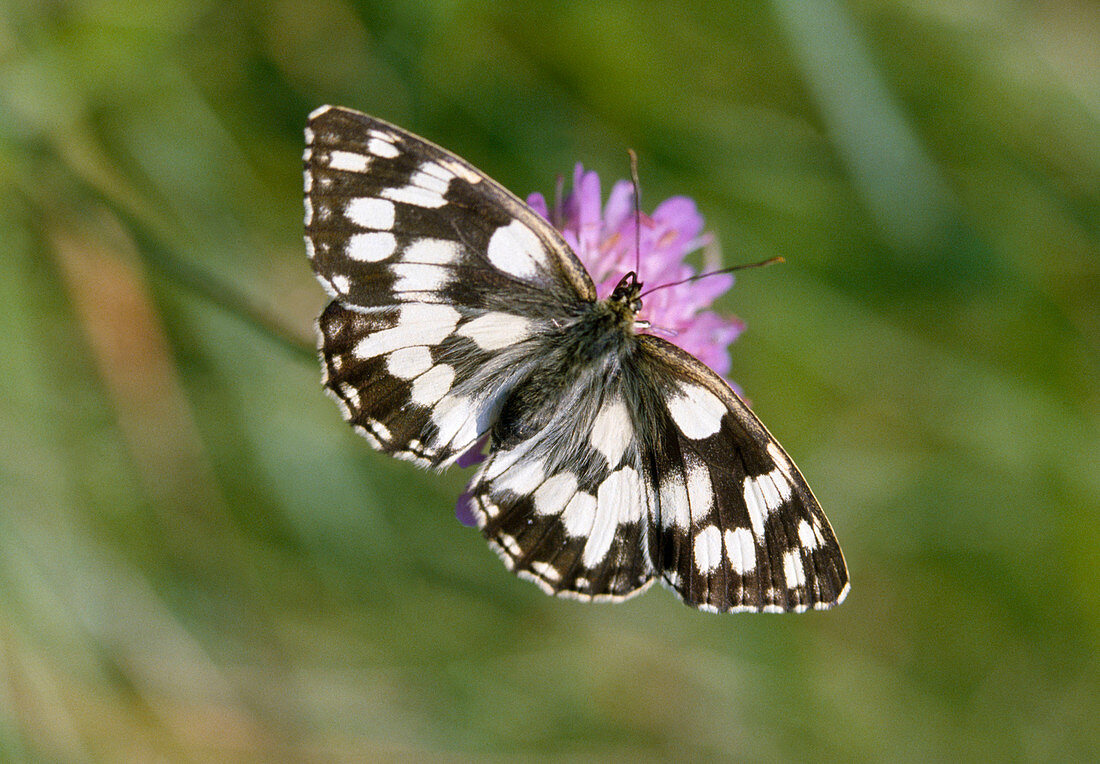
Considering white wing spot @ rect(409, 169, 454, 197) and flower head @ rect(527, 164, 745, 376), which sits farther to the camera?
flower head @ rect(527, 164, 745, 376)

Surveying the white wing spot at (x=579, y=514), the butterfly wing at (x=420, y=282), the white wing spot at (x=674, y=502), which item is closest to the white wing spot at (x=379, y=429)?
the butterfly wing at (x=420, y=282)

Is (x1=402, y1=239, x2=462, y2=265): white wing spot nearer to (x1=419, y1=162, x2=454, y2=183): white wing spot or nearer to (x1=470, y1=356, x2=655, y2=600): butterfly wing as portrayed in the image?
(x1=419, y1=162, x2=454, y2=183): white wing spot

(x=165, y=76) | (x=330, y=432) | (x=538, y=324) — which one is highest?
(x=165, y=76)

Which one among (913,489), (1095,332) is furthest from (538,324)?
(1095,332)

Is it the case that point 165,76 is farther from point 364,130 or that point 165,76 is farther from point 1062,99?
point 1062,99

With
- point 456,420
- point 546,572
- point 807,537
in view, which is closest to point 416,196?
point 456,420

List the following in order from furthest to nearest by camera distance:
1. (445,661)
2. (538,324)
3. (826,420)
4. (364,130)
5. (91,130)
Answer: (826,420) → (445,661) → (91,130) → (538,324) → (364,130)

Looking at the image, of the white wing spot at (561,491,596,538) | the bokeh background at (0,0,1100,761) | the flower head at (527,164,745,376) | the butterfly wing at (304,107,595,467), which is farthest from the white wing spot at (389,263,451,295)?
the bokeh background at (0,0,1100,761)
